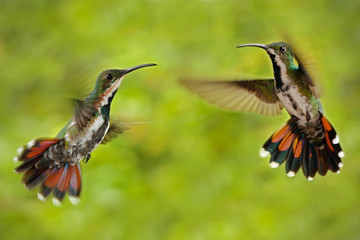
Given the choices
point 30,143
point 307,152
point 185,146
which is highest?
point 185,146

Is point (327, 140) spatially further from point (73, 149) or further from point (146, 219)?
point (146, 219)

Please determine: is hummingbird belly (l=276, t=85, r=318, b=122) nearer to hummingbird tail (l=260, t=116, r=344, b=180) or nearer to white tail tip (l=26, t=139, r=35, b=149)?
hummingbird tail (l=260, t=116, r=344, b=180)

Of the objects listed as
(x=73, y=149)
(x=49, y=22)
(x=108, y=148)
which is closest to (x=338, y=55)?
(x=108, y=148)

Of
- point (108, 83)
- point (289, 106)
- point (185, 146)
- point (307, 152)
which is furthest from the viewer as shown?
point (185, 146)

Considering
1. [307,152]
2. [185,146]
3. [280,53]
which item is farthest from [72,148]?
[185,146]

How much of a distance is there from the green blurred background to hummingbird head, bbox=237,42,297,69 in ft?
5.69

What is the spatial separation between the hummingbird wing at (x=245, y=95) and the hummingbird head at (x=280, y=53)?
0.53 feet

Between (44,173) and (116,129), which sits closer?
(44,173)

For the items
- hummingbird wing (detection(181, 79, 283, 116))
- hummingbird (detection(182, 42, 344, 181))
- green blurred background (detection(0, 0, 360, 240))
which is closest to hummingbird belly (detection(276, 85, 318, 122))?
hummingbird (detection(182, 42, 344, 181))

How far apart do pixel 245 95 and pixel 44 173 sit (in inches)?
18.7

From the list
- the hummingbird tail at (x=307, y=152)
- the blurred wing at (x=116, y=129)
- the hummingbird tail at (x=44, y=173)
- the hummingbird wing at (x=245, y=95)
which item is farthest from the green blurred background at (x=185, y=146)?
the hummingbird tail at (x=44, y=173)

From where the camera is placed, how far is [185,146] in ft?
10.1

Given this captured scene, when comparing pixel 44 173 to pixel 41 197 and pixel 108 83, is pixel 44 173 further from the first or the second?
pixel 108 83

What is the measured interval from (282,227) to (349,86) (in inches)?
34.0
